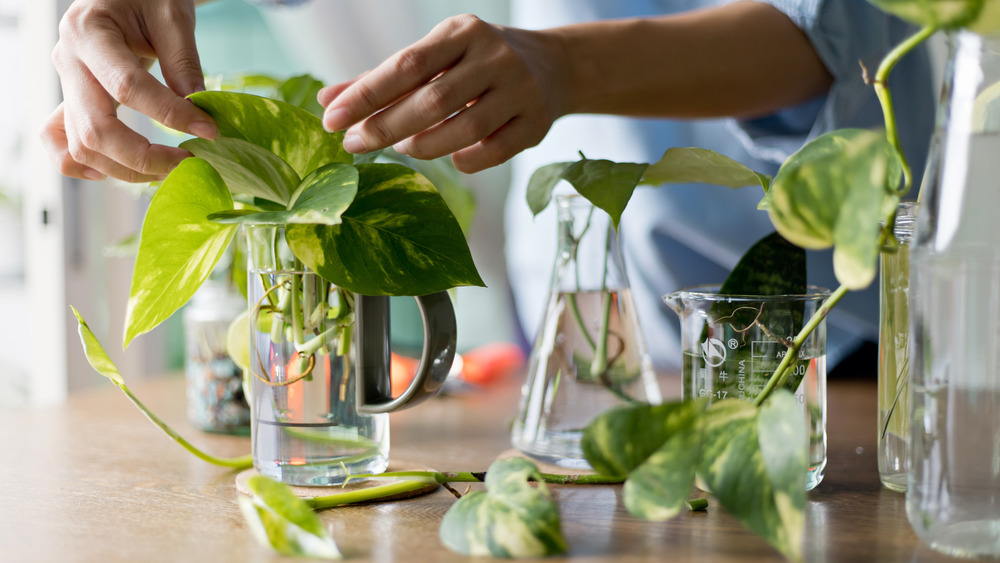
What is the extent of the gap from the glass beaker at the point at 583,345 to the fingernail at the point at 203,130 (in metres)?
0.22

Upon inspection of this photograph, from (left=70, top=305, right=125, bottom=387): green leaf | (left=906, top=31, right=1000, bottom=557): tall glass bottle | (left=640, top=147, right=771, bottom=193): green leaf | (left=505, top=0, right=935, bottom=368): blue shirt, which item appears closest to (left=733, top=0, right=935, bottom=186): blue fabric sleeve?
(left=505, top=0, right=935, bottom=368): blue shirt

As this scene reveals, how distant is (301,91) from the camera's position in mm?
609

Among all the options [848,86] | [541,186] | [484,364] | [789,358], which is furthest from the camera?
[484,364]

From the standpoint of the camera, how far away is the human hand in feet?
1.43

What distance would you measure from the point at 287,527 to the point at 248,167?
17 cm

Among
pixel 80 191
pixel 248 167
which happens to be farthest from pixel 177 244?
pixel 80 191

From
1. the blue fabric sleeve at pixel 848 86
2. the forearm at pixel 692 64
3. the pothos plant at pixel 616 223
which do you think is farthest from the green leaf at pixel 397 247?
the blue fabric sleeve at pixel 848 86

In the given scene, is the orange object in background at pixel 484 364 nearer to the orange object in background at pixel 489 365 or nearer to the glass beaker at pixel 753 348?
the orange object in background at pixel 489 365

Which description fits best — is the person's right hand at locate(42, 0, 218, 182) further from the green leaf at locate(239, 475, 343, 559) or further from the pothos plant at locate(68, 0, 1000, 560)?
the green leaf at locate(239, 475, 343, 559)

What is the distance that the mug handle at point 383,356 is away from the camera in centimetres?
44

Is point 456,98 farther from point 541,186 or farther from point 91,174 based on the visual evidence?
point 91,174

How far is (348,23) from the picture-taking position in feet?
A: 4.46

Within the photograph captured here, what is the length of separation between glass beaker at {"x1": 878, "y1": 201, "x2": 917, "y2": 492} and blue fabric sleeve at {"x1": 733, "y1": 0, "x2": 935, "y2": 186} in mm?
312

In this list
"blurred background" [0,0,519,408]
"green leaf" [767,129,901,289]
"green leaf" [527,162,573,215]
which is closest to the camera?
"green leaf" [767,129,901,289]
